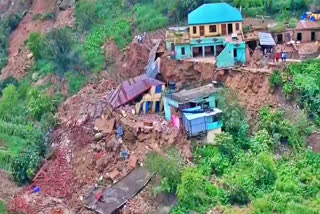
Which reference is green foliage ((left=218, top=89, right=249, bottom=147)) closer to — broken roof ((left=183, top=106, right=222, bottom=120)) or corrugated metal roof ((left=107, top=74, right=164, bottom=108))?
broken roof ((left=183, top=106, right=222, bottom=120))

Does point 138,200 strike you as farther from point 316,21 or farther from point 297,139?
point 316,21

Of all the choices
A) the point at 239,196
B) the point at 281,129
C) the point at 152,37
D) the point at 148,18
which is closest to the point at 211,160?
the point at 239,196

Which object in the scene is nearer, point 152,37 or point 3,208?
point 3,208

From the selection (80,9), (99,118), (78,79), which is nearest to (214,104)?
(99,118)

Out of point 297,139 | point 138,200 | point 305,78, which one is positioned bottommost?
point 138,200

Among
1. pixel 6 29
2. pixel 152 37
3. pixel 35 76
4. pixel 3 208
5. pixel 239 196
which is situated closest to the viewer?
pixel 239 196

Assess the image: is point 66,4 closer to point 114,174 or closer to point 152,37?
point 152,37

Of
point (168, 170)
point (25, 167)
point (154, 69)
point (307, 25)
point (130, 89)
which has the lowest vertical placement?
point (25, 167)
